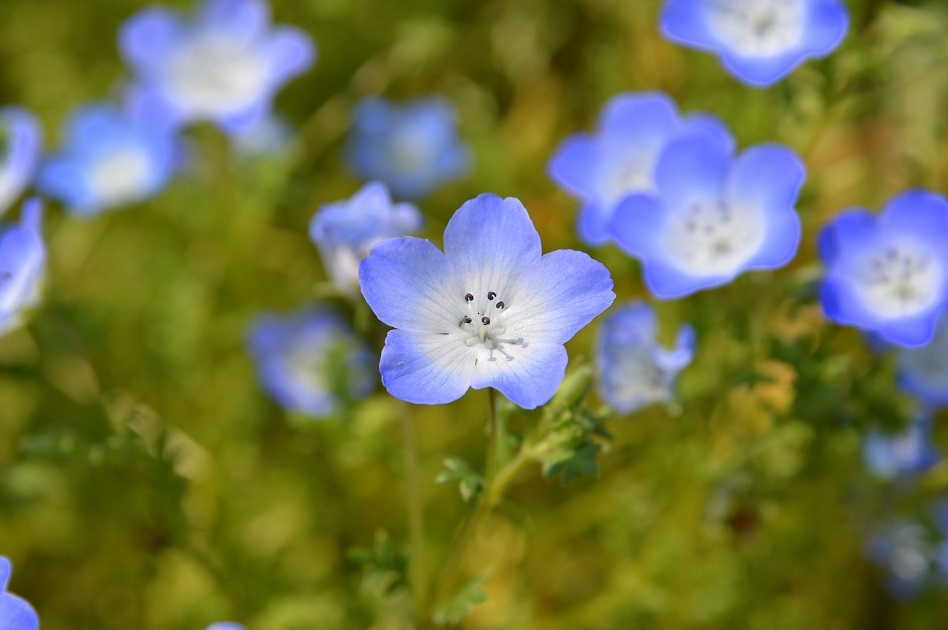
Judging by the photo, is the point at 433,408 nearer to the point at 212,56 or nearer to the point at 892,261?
the point at 212,56

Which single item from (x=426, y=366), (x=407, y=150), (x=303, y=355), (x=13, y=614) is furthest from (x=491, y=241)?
(x=407, y=150)

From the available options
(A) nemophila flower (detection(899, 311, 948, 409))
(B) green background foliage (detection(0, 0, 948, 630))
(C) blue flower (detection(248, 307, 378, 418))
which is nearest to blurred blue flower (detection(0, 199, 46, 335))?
(B) green background foliage (detection(0, 0, 948, 630))

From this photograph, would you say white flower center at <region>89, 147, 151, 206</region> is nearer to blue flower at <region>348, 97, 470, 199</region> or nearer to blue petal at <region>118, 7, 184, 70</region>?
blue petal at <region>118, 7, 184, 70</region>

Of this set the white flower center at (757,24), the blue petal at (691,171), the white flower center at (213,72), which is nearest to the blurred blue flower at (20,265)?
the white flower center at (213,72)

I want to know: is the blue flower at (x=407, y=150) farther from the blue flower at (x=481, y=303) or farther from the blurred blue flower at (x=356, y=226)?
the blue flower at (x=481, y=303)

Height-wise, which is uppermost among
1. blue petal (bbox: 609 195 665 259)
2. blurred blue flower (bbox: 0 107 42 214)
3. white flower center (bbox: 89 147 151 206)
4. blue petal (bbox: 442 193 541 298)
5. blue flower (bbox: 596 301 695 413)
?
blue petal (bbox: 442 193 541 298)
